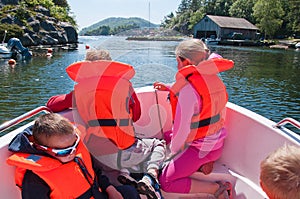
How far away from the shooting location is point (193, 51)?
7.70ft

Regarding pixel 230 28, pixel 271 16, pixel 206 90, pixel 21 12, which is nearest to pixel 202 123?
pixel 206 90

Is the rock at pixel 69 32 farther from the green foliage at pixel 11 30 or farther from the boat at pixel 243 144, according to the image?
the boat at pixel 243 144

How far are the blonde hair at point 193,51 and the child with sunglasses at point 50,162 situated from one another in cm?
105

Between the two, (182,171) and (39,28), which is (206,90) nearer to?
(182,171)

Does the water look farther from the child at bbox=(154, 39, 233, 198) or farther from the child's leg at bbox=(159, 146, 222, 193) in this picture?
the child's leg at bbox=(159, 146, 222, 193)

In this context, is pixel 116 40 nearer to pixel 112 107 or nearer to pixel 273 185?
pixel 112 107

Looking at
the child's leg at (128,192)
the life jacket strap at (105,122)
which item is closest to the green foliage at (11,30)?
the life jacket strap at (105,122)

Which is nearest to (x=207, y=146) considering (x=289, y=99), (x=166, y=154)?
(x=166, y=154)

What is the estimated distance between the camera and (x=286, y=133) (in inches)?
88.6

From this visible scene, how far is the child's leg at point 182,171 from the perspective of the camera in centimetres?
236

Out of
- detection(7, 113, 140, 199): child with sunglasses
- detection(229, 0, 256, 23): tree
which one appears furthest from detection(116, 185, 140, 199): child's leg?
detection(229, 0, 256, 23): tree

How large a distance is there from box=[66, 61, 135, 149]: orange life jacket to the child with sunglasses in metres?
0.34

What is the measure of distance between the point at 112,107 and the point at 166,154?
0.78 m

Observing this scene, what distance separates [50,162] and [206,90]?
1237 millimetres
